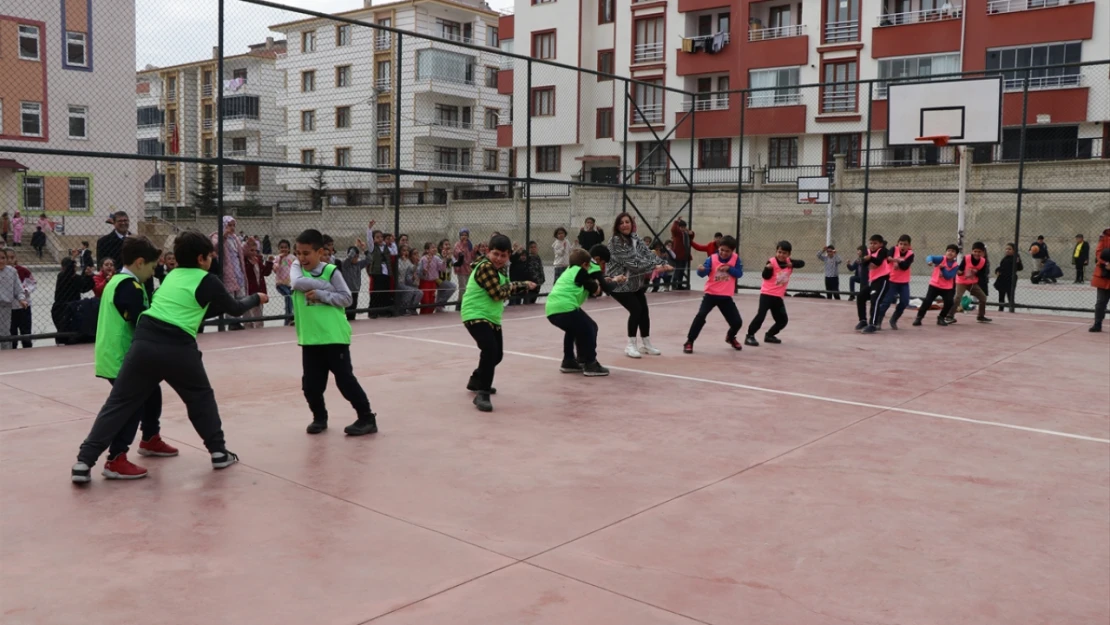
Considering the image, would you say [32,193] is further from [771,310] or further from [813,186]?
[813,186]

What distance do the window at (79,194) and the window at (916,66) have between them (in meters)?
28.0

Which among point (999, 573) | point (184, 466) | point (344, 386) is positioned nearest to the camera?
point (999, 573)

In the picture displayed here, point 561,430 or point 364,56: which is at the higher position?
point 364,56

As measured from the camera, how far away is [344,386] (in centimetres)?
684

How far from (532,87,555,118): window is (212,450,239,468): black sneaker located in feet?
116

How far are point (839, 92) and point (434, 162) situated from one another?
1952 cm

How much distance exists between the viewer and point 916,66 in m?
36.2

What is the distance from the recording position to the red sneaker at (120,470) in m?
5.65

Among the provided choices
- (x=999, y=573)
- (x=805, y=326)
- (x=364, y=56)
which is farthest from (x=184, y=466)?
(x=364, y=56)

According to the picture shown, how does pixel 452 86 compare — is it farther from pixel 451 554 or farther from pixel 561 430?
pixel 451 554

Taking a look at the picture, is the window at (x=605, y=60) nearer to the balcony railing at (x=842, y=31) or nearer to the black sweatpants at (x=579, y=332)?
the balcony railing at (x=842, y=31)

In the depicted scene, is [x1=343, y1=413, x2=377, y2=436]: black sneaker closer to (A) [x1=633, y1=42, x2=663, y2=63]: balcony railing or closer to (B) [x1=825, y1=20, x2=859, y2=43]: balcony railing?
(B) [x1=825, y1=20, x2=859, y2=43]: balcony railing

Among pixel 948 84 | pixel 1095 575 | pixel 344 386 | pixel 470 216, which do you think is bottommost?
pixel 1095 575

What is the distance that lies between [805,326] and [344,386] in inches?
388
